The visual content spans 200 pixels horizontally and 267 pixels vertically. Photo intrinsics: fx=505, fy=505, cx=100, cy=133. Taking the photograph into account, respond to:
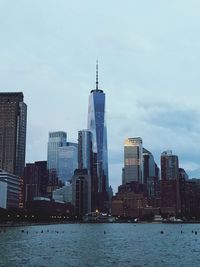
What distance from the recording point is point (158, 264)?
105812mm

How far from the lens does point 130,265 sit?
10325 centimetres

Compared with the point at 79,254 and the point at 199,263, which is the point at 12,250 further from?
the point at 199,263

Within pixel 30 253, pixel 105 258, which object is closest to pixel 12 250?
pixel 30 253

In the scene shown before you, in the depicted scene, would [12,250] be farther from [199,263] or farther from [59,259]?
[199,263]

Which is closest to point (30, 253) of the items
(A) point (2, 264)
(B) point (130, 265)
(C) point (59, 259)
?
(C) point (59, 259)

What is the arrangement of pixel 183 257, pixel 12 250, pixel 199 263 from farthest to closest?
pixel 12 250, pixel 183 257, pixel 199 263

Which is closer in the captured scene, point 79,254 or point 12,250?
point 79,254

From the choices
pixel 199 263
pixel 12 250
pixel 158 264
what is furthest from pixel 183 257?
pixel 12 250

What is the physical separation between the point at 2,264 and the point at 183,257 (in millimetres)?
46886

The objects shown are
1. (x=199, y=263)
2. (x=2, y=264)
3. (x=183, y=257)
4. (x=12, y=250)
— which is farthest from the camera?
(x=12, y=250)

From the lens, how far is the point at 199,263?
4427 inches

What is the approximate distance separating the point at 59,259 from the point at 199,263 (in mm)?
31472

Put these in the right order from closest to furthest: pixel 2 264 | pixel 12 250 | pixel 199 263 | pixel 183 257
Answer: pixel 2 264
pixel 199 263
pixel 183 257
pixel 12 250

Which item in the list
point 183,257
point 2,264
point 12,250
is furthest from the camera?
point 12,250
